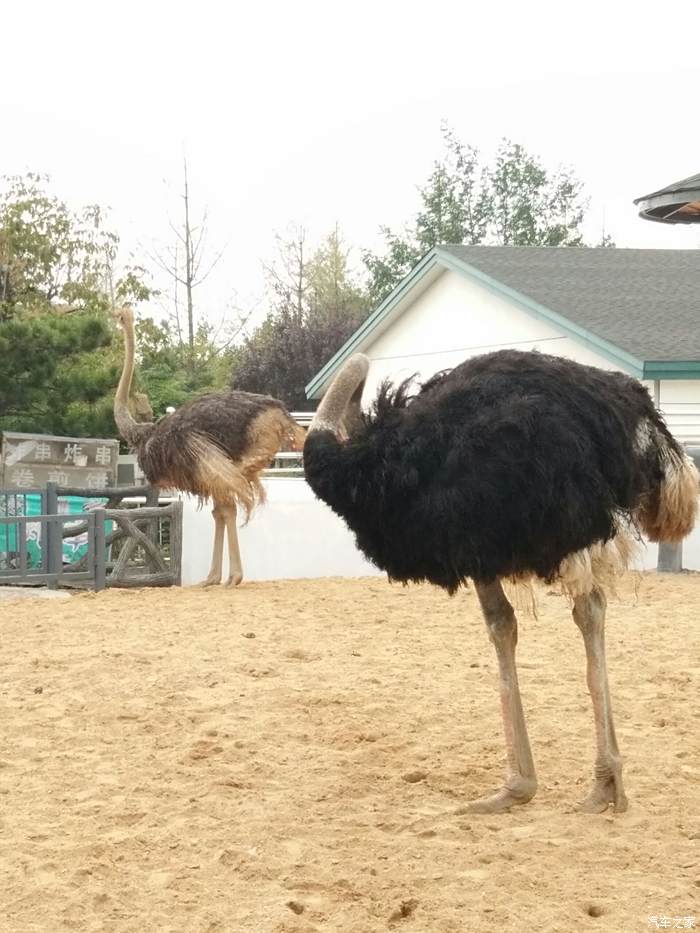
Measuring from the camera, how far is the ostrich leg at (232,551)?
10.8 m

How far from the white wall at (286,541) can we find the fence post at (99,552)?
5.98 feet

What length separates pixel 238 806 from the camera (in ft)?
14.0

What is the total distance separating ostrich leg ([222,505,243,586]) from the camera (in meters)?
10.8

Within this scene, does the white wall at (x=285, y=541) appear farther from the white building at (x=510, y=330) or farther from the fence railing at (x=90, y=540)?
the fence railing at (x=90, y=540)

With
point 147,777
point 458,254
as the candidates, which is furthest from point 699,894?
point 458,254

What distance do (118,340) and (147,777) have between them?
1796 cm

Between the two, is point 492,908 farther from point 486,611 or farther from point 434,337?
point 434,337

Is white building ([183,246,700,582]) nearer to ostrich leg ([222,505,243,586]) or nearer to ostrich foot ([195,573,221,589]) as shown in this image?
ostrich leg ([222,505,243,586])

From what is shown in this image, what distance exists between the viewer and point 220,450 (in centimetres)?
1059

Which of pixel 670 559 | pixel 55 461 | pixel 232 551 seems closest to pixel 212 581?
pixel 232 551

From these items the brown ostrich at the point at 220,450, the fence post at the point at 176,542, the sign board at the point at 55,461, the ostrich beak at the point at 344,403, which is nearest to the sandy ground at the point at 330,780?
the ostrich beak at the point at 344,403

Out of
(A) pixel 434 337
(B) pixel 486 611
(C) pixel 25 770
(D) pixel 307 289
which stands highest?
(D) pixel 307 289

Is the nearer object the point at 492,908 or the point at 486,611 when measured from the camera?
the point at 492,908

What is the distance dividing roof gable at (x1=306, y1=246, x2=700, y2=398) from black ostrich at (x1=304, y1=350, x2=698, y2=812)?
28.6 ft
